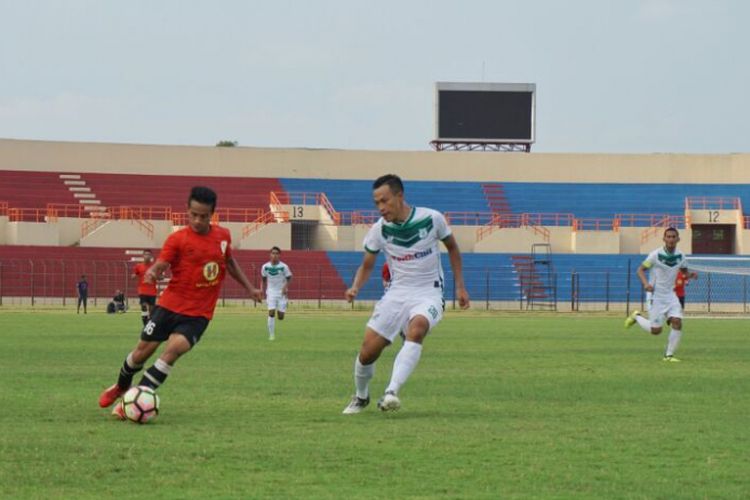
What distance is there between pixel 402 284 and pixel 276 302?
61.7ft

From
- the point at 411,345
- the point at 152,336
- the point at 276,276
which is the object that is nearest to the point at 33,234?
the point at 276,276

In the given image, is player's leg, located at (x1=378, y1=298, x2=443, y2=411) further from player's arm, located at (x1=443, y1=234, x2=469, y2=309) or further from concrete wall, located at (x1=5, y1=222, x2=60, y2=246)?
concrete wall, located at (x1=5, y1=222, x2=60, y2=246)

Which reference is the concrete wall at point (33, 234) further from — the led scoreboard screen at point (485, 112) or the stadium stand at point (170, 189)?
the led scoreboard screen at point (485, 112)

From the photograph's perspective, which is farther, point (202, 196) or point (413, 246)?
point (413, 246)

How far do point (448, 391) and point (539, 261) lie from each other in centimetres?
5081

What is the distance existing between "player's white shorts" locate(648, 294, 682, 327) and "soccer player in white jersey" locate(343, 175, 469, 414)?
32.8 ft

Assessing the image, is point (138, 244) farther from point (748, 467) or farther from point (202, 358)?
point (748, 467)

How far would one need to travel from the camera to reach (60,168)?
74.3 m

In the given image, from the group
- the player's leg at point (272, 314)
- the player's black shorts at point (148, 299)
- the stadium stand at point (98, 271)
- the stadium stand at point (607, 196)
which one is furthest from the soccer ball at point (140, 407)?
the stadium stand at point (607, 196)

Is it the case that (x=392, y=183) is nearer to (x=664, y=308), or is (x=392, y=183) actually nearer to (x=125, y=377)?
(x=125, y=377)

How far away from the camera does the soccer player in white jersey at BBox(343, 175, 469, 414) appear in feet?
39.4

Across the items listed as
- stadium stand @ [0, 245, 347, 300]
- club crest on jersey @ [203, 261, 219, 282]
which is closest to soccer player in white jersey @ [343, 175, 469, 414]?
club crest on jersey @ [203, 261, 219, 282]

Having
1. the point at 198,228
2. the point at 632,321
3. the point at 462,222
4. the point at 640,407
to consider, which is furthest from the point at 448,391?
the point at 462,222

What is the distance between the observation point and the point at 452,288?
60.9 meters
